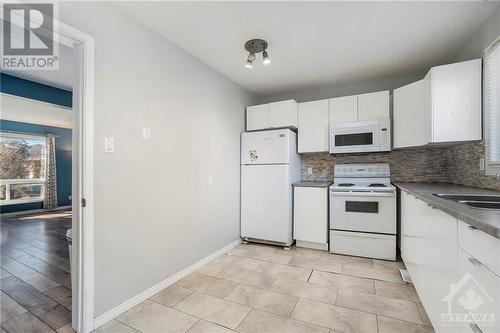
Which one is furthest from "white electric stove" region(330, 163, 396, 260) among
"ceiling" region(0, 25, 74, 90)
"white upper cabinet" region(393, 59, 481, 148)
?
"ceiling" region(0, 25, 74, 90)

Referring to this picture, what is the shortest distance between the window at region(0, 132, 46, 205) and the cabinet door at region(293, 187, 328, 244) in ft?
21.6

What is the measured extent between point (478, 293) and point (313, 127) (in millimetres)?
2639

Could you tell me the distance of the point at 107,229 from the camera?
5.52 ft

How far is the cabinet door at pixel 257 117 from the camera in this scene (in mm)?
3467

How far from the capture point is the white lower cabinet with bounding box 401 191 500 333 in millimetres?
815


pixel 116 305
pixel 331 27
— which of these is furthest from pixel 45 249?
pixel 331 27

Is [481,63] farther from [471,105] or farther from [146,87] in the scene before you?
[146,87]

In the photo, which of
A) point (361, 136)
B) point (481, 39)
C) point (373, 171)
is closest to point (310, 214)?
point (373, 171)

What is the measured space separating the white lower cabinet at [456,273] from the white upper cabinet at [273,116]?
199 centimetres

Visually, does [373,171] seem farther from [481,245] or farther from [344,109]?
[481,245]

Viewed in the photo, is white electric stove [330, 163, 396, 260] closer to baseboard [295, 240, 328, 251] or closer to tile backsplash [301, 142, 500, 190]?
baseboard [295, 240, 328, 251]

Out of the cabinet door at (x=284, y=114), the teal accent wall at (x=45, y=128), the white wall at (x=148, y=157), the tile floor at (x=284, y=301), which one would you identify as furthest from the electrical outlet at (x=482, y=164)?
the teal accent wall at (x=45, y=128)

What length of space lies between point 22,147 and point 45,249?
3.95m

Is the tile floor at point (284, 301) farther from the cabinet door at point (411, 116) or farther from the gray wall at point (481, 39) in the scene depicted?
the gray wall at point (481, 39)
